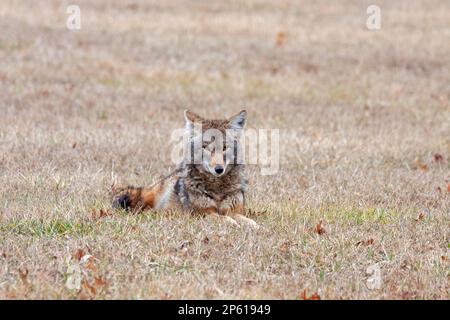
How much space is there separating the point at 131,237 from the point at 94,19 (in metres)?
18.0

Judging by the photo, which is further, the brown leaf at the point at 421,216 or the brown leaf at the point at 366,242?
the brown leaf at the point at 421,216

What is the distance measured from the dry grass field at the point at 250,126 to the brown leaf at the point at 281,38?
0.08 metres

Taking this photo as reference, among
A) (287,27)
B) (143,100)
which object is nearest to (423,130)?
(143,100)

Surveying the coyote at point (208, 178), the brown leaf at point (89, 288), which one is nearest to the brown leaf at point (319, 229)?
the coyote at point (208, 178)

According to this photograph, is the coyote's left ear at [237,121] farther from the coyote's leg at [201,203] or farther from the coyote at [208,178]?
the coyote's leg at [201,203]

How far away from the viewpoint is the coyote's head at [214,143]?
28.3 ft

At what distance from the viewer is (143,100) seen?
17.8 m

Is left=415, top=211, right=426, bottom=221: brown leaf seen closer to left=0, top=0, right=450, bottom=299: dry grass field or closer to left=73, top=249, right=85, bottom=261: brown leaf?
left=0, top=0, right=450, bottom=299: dry grass field

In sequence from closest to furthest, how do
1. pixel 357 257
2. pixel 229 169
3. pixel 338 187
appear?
1. pixel 357 257
2. pixel 229 169
3. pixel 338 187

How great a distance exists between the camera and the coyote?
870 cm

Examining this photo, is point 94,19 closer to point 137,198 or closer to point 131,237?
point 137,198

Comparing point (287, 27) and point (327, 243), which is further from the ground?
point (287, 27)

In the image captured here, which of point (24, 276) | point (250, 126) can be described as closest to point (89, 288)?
point (24, 276)

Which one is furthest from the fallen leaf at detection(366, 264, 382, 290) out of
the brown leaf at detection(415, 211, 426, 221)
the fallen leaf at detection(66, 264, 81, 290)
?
the fallen leaf at detection(66, 264, 81, 290)
